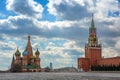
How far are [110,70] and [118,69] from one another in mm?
9704

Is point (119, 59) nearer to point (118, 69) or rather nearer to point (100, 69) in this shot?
point (100, 69)

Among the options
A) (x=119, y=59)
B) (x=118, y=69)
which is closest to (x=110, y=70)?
(x=118, y=69)

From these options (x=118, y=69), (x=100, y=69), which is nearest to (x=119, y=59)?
(x=100, y=69)

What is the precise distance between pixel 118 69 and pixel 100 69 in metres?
25.9

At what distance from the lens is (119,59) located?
199750 mm

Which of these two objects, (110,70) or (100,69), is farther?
(100,69)

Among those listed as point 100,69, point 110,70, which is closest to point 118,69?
point 110,70

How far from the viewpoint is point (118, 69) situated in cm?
17012

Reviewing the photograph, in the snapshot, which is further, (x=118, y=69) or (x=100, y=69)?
(x=100, y=69)

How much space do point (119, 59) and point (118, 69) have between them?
30.5 metres

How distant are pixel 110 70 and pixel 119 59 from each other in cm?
2310

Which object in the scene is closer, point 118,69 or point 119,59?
point 118,69

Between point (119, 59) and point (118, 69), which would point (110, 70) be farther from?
point (119, 59)
